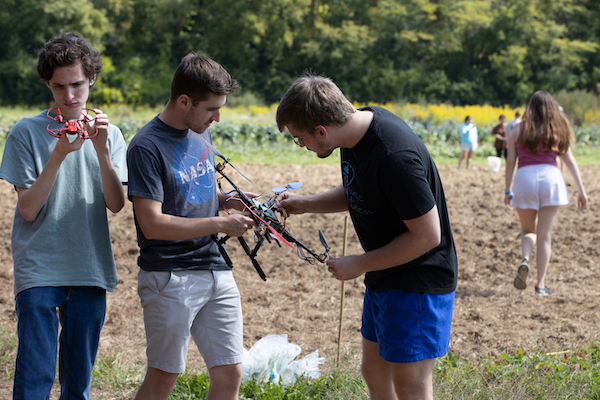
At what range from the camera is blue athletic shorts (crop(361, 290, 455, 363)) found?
2.12 m

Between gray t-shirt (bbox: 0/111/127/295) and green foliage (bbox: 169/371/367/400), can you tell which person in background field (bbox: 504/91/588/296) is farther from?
gray t-shirt (bbox: 0/111/127/295)

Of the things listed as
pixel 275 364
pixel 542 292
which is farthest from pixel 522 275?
pixel 275 364

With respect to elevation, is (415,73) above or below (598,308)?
above

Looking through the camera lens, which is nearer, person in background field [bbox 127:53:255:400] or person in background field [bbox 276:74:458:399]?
person in background field [bbox 276:74:458:399]

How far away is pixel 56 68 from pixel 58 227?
65 centimetres

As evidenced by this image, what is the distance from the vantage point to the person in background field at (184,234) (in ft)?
7.20

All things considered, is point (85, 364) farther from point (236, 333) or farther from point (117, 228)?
point (117, 228)

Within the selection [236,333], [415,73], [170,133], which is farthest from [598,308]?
[415,73]

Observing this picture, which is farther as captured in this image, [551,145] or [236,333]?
[551,145]

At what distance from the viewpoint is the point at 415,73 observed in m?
41.3

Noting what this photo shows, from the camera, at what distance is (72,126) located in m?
2.13

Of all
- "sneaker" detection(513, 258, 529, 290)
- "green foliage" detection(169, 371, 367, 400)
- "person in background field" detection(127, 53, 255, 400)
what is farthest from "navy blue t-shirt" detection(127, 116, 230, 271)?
"sneaker" detection(513, 258, 529, 290)

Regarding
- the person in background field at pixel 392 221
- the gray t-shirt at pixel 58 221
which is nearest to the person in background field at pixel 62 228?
the gray t-shirt at pixel 58 221

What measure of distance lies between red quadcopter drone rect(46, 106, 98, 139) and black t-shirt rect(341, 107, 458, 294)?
1014mm
